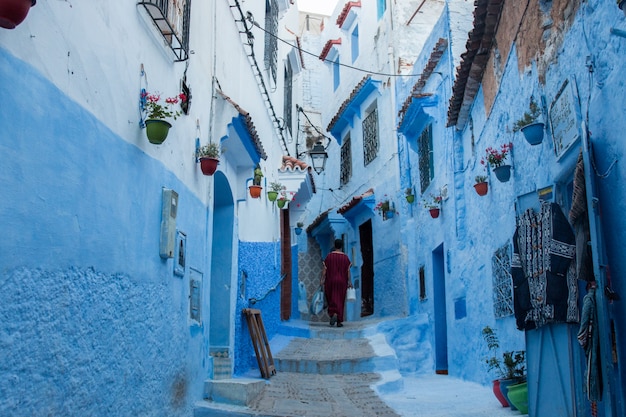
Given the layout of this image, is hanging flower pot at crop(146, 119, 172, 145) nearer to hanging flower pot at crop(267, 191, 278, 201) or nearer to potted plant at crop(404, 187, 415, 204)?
hanging flower pot at crop(267, 191, 278, 201)

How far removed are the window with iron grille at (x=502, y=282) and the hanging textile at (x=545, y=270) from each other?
1.30 m

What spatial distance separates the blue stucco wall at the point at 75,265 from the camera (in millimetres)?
2873

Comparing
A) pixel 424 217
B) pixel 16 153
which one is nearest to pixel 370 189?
pixel 424 217

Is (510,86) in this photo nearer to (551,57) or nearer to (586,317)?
(551,57)

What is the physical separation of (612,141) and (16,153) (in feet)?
11.2

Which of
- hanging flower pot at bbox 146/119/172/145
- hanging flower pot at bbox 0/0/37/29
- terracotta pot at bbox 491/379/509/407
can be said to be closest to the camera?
hanging flower pot at bbox 0/0/37/29

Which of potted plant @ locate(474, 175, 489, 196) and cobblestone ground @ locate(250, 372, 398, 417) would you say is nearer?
cobblestone ground @ locate(250, 372, 398, 417)

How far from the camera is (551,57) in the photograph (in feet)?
16.7

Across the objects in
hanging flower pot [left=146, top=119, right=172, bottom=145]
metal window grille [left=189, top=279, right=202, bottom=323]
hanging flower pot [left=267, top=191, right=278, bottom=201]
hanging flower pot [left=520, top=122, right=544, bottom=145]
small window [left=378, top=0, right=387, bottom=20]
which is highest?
small window [left=378, top=0, right=387, bottom=20]

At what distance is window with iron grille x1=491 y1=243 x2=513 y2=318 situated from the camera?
22.5 feet

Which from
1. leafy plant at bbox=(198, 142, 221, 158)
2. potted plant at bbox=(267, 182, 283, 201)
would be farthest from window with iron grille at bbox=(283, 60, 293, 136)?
leafy plant at bbox=(198, 142, 221, 158)

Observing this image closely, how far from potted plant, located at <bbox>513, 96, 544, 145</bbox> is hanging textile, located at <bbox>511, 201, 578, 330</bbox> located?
0.58 m

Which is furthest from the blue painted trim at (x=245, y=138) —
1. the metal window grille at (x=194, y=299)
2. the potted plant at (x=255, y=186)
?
the metal window grille at (x=194, y=299)

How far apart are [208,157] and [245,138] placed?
1.58 metres
